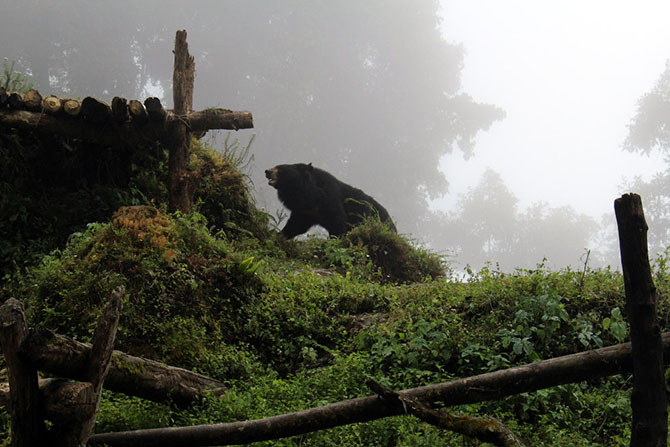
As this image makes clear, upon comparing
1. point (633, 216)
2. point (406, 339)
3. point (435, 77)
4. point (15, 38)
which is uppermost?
point (435, 77)

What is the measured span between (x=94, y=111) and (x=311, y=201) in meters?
4.56

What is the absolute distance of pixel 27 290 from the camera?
5.63 m

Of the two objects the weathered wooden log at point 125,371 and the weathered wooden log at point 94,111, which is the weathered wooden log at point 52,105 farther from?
the weathered wooden log at point 125,371

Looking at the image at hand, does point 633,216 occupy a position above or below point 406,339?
above

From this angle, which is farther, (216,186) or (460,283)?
(216,186)

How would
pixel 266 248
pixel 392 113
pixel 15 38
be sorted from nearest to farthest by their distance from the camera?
pixel 266 248 < pixel 15 38 < pixel 392 113

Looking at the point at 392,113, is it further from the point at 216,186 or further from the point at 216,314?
the point at 216,314

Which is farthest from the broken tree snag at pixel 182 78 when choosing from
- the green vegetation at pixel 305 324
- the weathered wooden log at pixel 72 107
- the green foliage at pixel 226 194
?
the green vegetation at pixel 305 324

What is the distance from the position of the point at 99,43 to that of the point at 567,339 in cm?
4362

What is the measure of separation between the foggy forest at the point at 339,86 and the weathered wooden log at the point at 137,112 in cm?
3110

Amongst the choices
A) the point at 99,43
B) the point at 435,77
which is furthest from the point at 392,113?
the point at 99,43

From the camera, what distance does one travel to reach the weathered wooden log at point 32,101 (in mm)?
6887

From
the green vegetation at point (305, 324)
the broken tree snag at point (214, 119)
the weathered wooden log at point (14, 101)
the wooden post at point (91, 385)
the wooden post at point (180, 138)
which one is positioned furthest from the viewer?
the broken tree snag at point (214, 119)

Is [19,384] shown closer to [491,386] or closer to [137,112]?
[491,386]
